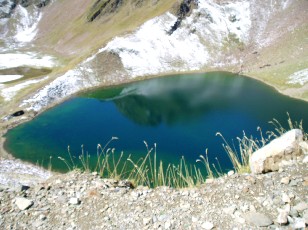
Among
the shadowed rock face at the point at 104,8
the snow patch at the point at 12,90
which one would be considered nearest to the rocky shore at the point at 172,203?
the snow patch at the point at 12,90

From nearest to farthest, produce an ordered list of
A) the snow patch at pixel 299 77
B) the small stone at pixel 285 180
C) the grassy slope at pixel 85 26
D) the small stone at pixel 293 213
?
the small stone at pixel 293 213 < the small stone at pixel 285 180 < the snow patch at pixel 299 77 < the grassy slope at pixel 85 26

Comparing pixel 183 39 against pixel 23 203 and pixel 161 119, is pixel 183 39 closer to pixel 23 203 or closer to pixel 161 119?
pixel 161 119

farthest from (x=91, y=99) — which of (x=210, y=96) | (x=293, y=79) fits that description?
(x=293, y=79)

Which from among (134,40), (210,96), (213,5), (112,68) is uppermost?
(213,5)

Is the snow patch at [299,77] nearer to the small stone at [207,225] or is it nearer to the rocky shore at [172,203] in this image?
the rocky shore at [172,203]

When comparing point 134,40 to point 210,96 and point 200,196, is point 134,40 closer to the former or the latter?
point 210,96

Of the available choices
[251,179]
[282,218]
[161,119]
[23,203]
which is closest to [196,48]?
[161,119]
